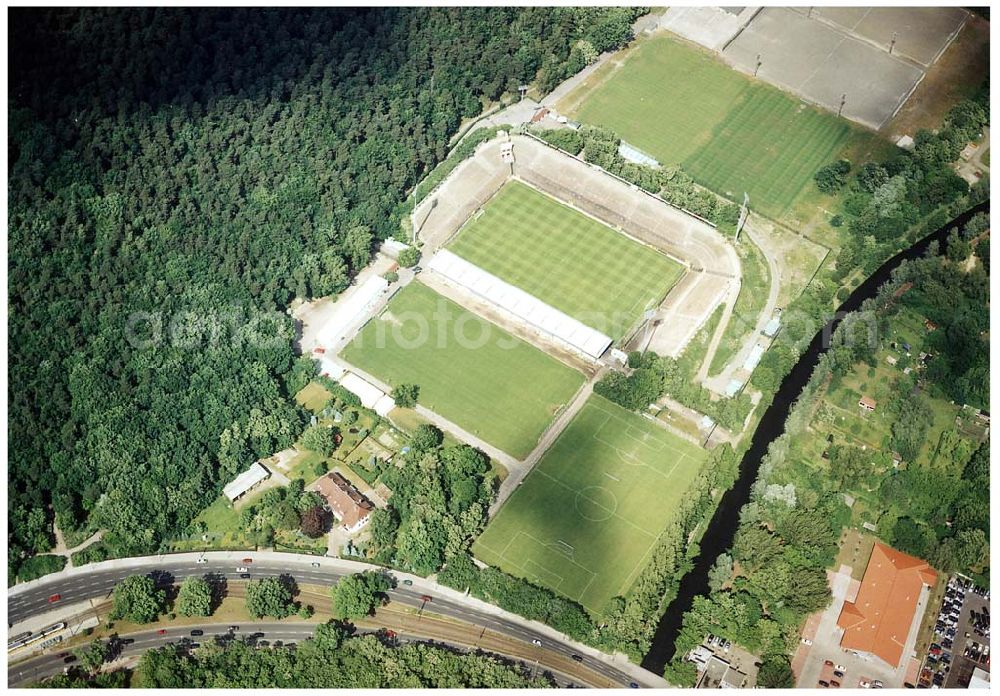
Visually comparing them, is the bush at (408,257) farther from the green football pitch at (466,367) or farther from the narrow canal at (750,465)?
the narrow canal at (750,465)

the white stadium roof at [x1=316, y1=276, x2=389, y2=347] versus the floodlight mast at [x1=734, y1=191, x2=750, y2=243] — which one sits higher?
the floodlight mast at [x1=734, y1=191, x2=750, y2=243]

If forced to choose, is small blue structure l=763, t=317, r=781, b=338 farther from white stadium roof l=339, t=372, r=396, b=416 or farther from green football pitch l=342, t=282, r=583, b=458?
Result: white stadium roof l=339, t=372, r=396, b=416

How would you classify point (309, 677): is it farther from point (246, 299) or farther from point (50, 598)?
point (246, 299)

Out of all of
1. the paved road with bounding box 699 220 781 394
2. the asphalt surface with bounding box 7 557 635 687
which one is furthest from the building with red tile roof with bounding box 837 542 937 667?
the paved road with bounding box 699 220 781 394

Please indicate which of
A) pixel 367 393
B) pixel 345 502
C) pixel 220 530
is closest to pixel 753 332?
pixel 367 393

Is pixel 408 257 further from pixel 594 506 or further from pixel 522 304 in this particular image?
pixel 594 506

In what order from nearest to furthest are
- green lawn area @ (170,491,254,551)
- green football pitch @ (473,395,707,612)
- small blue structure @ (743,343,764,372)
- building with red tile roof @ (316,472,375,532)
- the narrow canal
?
the narrow canal → green football pitch @ (473,395,707,612) → green lawn area @ (170,491,254,551) → building with red tile roof @ (316,472,375,532) → small blue structure @ (743,343,764,372)
